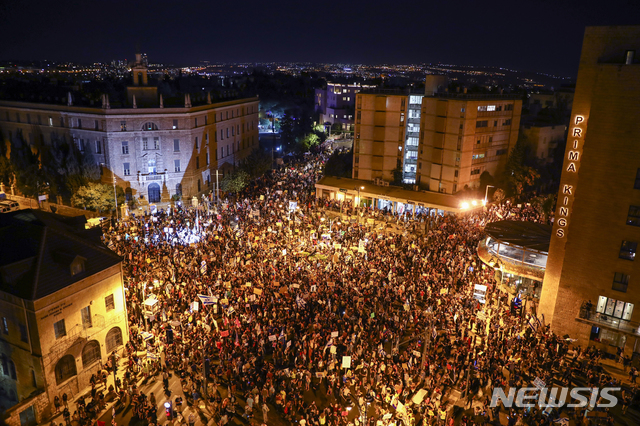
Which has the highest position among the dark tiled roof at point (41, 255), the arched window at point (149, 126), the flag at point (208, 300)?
the arched window at point (149, 126)

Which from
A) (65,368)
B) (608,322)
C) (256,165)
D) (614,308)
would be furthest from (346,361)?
Answer: (256,165)

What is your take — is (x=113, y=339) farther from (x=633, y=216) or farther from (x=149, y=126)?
(x=149, y=126)

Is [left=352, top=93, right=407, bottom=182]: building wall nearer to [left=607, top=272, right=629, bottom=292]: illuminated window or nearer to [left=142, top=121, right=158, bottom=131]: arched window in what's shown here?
[left=142, top=121, right=158, bottom=131]: arched window

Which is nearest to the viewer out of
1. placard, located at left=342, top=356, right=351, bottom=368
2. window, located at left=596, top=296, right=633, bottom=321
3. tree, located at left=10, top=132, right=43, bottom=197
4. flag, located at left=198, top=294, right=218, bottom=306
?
placard, located at left=342, top=356, right=351, bottom=368

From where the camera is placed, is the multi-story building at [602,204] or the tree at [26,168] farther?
the tree at [26,168]

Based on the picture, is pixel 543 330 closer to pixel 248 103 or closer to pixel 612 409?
pixel 612 409

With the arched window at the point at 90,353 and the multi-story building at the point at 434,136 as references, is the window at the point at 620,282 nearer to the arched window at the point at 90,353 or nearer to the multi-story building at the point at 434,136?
the arched window at the point at 90,353

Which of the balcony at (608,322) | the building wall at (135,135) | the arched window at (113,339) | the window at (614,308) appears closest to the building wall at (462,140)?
the building wall at (135,135)

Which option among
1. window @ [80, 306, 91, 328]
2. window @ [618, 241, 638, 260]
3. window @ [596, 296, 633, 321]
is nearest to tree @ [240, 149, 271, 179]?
window @ [80, 306, 91, 328]
